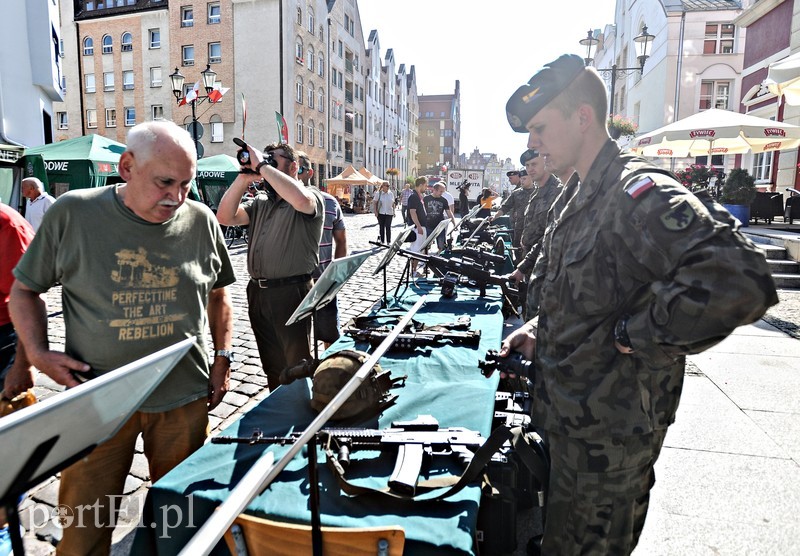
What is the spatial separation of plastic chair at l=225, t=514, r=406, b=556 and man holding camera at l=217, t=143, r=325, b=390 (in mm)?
1897

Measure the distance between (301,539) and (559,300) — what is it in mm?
1219

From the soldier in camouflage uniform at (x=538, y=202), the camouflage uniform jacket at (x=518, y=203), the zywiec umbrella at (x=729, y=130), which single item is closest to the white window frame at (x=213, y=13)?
the zywiec umbrella at (x=729, y=130)


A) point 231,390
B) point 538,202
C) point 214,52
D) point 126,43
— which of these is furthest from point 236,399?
point 126,43

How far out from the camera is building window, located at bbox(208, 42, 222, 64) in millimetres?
37250

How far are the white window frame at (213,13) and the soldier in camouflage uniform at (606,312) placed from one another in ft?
137

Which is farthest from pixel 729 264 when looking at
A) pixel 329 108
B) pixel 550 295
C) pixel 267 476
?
pixel 329 108

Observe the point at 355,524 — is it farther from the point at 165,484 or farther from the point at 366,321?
the point at 366,321

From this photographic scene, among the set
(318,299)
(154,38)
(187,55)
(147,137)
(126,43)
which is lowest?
(318,299)

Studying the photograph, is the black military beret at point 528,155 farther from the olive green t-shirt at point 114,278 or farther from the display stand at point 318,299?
the olive green t-shirt at point 114,278

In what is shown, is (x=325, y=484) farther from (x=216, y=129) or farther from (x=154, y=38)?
(x=154, y=38)

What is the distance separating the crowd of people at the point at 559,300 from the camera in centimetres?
151

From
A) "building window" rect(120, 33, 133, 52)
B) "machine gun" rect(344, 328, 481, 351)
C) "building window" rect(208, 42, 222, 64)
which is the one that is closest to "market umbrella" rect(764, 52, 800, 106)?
"machine gun" rect(344, 328, 481, 351)

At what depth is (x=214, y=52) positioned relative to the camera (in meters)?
37.5

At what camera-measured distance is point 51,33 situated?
1508cm
